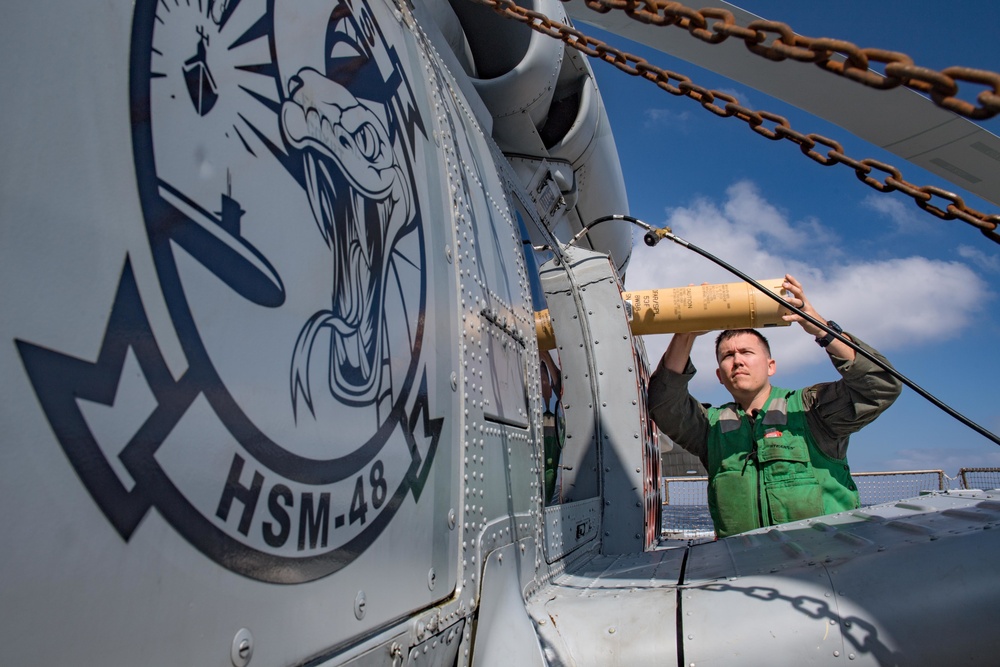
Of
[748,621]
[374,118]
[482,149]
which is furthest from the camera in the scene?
[482,149]

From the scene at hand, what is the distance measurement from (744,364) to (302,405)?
135 inches

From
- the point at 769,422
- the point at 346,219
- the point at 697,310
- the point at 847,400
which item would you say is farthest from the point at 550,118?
the point at 346,219

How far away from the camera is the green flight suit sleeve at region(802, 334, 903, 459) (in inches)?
133

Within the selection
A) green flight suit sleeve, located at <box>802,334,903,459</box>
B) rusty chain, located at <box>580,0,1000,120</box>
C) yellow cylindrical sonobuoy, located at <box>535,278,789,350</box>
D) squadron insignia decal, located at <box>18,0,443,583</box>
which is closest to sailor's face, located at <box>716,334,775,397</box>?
green flight suit sleeve, located at <box>802,334,903,459</box>

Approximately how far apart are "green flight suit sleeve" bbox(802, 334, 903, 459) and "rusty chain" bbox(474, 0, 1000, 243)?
Answer: 211 cm

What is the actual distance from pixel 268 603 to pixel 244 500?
0.17m

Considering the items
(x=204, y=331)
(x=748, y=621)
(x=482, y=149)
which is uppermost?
(x=482, y=149)

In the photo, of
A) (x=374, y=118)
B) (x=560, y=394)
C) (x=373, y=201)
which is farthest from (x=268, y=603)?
(x=560, y=394)

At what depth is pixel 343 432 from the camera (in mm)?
1230

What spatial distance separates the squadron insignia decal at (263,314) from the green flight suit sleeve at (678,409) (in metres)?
2.75

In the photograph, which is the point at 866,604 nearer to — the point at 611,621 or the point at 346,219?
the point at 611,621

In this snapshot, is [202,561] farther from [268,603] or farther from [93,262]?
[93,262]

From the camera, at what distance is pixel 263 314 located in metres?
1.07

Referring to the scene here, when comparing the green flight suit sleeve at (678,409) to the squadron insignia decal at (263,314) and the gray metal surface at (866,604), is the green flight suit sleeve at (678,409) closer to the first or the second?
the gray metal surface at (866,604)
